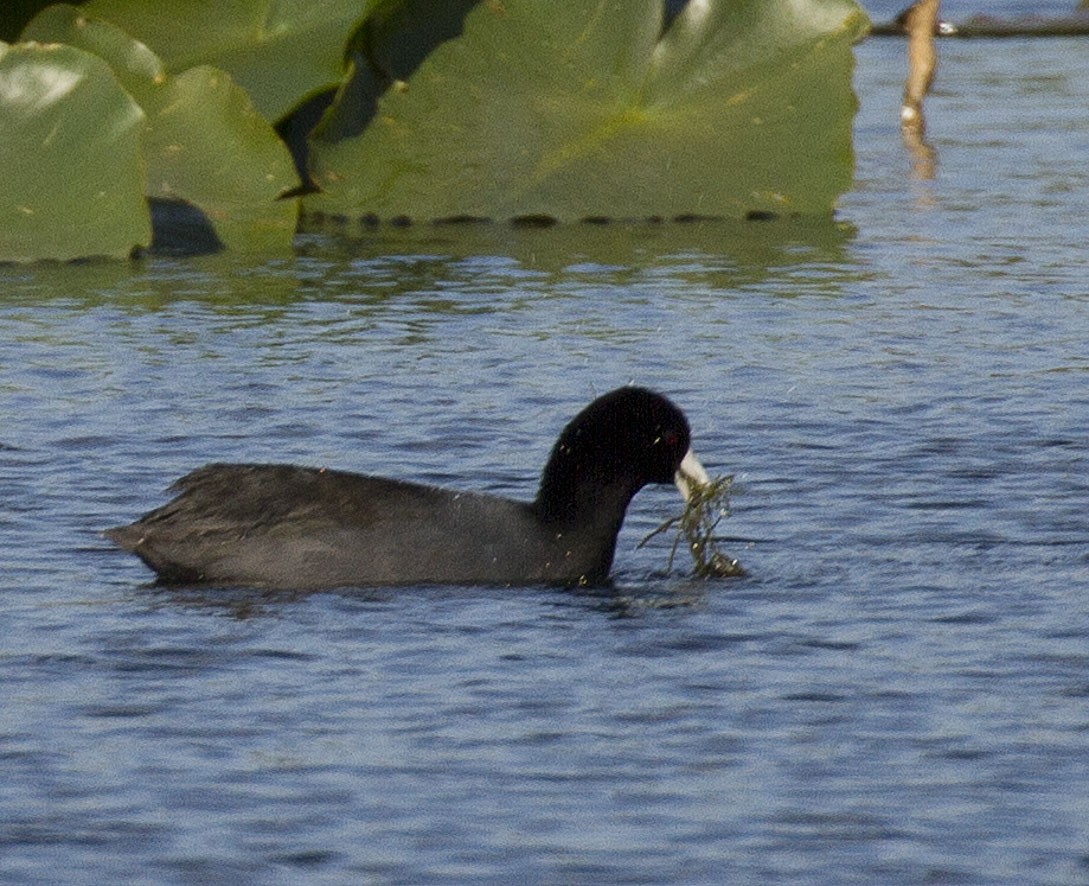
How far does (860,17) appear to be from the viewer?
17.4m

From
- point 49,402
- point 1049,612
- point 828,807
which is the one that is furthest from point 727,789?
point 49,402

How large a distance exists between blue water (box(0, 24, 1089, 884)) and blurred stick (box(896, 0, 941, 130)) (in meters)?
6.59

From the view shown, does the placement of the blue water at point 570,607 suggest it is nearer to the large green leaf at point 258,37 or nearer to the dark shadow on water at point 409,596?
the dark shadow on water at point 409,596

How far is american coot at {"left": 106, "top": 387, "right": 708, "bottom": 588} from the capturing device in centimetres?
905

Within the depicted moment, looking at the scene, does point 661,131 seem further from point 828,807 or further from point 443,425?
point 828,807

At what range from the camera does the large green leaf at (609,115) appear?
17438 mm

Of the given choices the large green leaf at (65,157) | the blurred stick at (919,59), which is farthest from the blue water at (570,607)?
the blurred stick at (919,59)

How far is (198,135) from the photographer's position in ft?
54.6

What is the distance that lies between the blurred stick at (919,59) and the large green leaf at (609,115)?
5164 mm

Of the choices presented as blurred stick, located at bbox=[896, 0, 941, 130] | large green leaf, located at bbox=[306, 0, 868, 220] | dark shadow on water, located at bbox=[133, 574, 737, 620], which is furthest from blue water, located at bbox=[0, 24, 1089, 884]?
blurred stick, located at bbox=[896, 0, 941, 130]

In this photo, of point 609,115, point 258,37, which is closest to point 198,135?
point 258,37

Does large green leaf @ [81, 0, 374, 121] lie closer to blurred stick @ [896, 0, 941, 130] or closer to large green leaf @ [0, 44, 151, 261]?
large green leaf @ [0, 44, 151, 261]

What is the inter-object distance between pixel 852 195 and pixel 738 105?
251 centimetres

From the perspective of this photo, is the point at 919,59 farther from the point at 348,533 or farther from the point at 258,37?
the point at 348,533
